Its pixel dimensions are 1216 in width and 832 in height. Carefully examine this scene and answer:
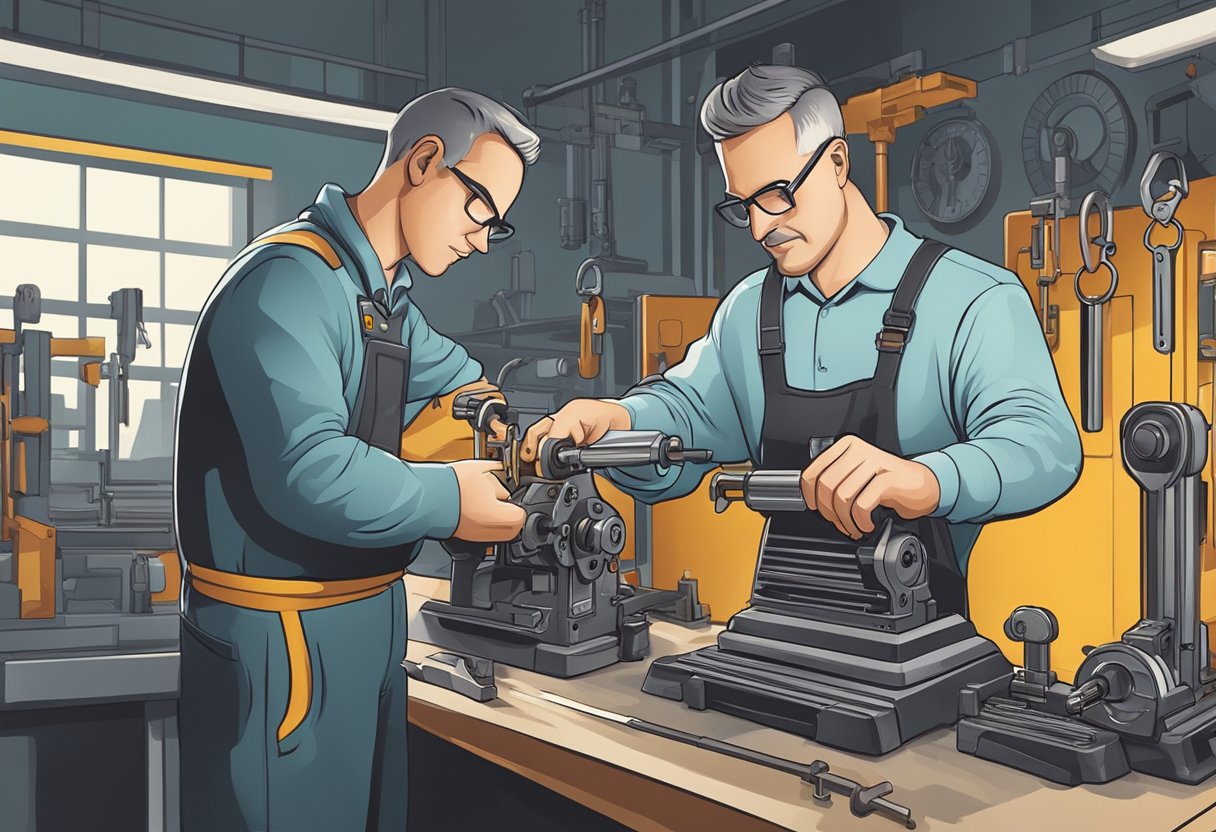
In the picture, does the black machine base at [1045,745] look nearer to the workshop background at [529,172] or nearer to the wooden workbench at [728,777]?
the wooden workbench at [728,777]

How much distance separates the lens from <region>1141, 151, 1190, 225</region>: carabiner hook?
1.62 metres

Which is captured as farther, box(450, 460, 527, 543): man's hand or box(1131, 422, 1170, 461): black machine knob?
box(450, 460, 527, 543): man's hand

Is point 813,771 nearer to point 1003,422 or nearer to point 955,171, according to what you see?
point 1003,422

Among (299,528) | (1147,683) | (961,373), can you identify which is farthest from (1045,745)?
(299,528)

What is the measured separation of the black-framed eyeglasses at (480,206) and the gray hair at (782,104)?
19.2 inches

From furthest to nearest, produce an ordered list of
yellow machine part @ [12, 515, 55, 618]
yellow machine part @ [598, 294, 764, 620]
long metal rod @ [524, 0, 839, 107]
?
yellow machine part @ [12, 515, 55, 618] → long metal rod @ [524, 0, 839, 107] → yellow machine part @ [598, 294, 764, 620]

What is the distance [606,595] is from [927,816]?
35.0 inches

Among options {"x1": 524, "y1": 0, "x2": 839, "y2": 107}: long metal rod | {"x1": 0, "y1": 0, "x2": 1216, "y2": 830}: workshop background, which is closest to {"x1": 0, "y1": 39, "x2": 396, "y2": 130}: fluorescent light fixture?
{"x1": 0, "y1": 0, "x2": 1216, "y2": 830}: workshop background

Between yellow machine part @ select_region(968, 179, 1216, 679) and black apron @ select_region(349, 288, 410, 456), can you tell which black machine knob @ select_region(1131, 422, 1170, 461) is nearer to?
yellow machine part @ select_region(968, 179, 1216, 679)

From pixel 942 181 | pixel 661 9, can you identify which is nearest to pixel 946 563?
pixel 942 181

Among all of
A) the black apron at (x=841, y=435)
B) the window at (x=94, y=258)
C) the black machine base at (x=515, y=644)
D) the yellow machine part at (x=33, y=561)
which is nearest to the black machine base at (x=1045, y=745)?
the black apron at (x=841, y=435)

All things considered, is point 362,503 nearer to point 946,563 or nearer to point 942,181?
point 946,563

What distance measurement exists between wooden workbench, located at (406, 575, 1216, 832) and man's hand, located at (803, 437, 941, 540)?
0.36m

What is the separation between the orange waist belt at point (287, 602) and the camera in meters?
1.60
